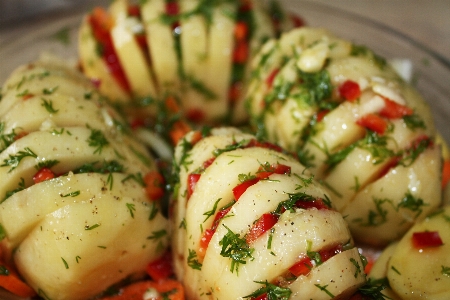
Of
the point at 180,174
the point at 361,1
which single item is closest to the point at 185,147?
the point at 180,174

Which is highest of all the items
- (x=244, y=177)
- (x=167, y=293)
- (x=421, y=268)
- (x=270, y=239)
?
(x=244, y=177)

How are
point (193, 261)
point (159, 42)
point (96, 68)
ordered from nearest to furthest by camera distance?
1. point (193, 261)
2. point (159, 42)
3. point (96, 68)

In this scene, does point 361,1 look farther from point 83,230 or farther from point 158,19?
point 83,230

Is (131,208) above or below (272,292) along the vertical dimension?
above

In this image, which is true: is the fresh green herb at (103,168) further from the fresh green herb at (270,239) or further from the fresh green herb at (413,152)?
the fresh green herb at (413,152)

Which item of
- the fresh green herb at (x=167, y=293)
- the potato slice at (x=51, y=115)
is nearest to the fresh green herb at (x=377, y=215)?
the fresh green herb at (x=167, y=293)

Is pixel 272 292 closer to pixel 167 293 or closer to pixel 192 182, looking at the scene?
pixel 192 182

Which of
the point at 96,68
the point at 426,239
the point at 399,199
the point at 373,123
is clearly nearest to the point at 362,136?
the point at 373,123
